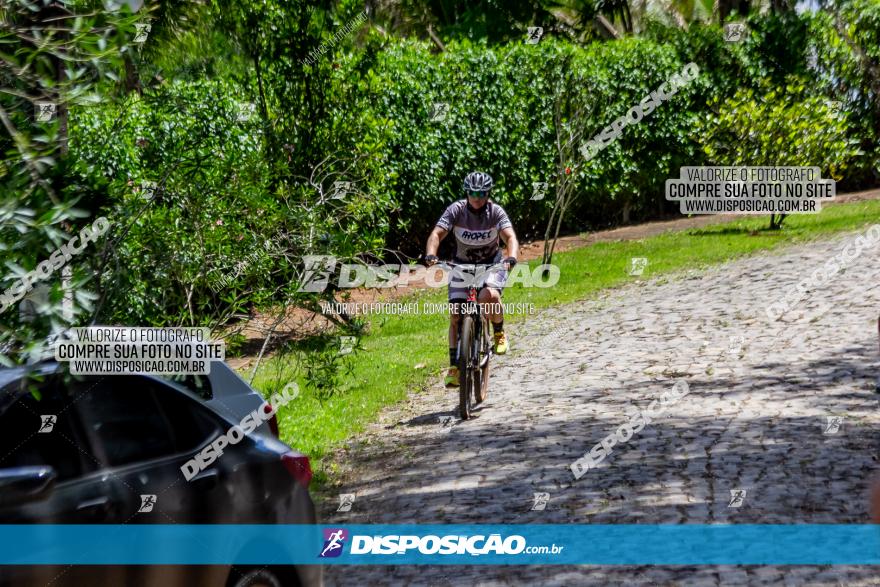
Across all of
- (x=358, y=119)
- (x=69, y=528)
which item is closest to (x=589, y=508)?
(x=69, y=528)

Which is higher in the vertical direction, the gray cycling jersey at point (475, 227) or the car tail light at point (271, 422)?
the gray cycling jersey at point (475, 227)

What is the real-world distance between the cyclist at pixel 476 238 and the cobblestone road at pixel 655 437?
40.9 inches

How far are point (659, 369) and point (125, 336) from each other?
281 inches

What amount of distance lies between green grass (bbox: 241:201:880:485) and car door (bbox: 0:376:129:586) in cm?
475

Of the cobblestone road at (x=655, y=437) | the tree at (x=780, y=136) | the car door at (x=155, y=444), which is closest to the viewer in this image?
the car door at (x=155, y=444)

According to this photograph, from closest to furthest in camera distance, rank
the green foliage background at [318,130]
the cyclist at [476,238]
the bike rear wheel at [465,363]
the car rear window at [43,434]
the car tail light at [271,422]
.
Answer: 1. the car rear window at [43,434]
2. the green foliage background at [318,130]
3. the car tail light at [271,422]
4. the bike rear wheel at [465,363]
5. the cyclist at [476,238]

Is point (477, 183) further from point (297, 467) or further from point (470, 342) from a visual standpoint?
point (297, 467)

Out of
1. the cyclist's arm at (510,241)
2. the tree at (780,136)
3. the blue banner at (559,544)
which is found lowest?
the blue banner at (559,544)

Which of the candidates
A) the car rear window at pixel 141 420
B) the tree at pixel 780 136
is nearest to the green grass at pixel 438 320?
the tree at pixel 780 136

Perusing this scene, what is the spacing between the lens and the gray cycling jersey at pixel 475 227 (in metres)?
Result: 10.7

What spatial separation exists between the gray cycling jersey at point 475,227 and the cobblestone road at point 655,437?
153cm

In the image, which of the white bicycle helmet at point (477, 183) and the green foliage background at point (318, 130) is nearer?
the green foliage background at point (318, 130)

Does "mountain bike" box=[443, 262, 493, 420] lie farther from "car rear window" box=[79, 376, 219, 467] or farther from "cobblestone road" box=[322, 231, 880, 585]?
"car rear window" box=[79, 376, 219, 467]

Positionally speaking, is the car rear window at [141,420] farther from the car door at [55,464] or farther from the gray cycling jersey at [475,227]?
the gray cycling jersey at [475,227]
